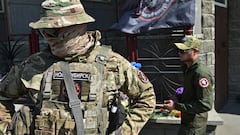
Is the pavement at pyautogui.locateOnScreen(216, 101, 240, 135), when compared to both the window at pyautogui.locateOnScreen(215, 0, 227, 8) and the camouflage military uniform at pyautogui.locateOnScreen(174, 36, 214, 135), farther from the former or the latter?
the camouflage military uniform at pyautogui.locateOnScreen(174, 36, 214, 135)

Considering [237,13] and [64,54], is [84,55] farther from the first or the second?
[237,13]

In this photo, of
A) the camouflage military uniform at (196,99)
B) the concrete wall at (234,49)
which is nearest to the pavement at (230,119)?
the concrete wall at (234,49)

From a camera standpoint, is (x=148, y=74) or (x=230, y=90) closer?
(x=148, y=74)

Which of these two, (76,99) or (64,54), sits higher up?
(64,54)

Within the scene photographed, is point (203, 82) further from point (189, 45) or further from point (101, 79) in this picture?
point (101, 79)

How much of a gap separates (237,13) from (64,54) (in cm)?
546

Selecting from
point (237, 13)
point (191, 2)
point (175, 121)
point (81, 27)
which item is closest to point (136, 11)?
point (191, 2)

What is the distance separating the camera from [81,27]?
1.99 m

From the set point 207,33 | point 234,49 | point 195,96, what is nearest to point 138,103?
point 195,96

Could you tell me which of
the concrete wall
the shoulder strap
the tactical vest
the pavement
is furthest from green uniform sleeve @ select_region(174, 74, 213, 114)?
the concrete wall

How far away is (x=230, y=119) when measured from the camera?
5.66 metres

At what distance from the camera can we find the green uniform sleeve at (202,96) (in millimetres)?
2928

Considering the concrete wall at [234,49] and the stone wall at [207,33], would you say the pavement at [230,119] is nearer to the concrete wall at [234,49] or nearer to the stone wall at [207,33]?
the concrete wall at [234,49]

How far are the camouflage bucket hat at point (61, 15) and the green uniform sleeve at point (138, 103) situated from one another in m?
0.45
